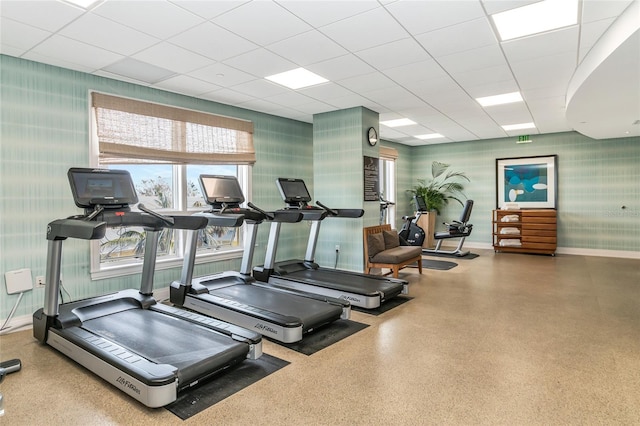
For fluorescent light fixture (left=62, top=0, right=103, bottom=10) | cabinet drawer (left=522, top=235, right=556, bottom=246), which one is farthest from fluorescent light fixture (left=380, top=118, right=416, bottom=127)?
fluorescent light fixture (left=62, top=0, right=103, bottom=10)

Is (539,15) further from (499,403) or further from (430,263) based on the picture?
(430,263)

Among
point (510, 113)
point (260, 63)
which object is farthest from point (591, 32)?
point (510, 113)

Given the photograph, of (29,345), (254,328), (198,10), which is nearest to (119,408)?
(254,328)

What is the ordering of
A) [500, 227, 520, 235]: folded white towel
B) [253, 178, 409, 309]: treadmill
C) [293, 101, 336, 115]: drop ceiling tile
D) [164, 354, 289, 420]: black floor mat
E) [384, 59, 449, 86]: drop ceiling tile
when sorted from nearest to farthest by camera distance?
[164, 354, 289, 420]: black floor mat → [384, 59, 449, 86]: drop ceiling tile → [253, 178, 409, 309]: treadmill → [293, 101, 336, 115]: drop ceiling tile → [500, 227, 520, 235]: folded white towel

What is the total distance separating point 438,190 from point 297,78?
6.51m

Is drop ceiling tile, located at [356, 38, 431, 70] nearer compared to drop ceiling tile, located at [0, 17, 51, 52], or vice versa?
drop ceiling tile, located at [0, 17, 51, 52]

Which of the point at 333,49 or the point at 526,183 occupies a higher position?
the point at 333,49

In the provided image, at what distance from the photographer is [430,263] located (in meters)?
7.48

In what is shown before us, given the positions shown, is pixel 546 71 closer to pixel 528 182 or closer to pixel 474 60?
pixel 474 60

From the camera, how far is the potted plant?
385 inches

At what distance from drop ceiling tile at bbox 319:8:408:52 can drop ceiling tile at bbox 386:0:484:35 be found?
9 centimetres

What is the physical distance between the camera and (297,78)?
4.64 meters

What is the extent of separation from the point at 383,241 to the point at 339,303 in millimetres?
2261

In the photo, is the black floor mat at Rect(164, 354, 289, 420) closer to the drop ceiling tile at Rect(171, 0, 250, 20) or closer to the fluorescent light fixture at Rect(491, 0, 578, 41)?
the drop ceiling tile at Rect(171, 0, 250, 20)
